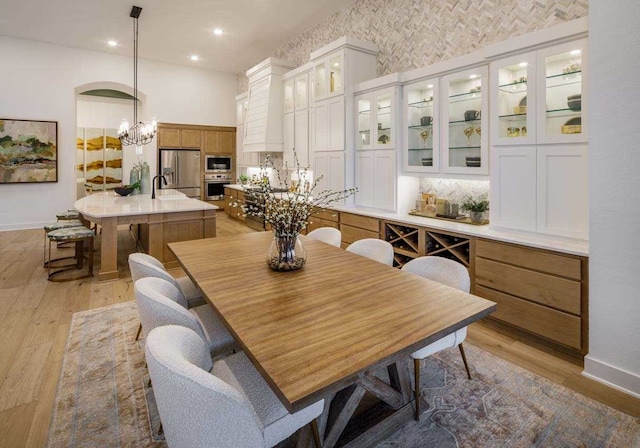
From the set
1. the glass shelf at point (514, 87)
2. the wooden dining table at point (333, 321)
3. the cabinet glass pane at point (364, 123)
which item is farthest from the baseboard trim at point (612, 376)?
the cabinet glass pane at point (364, 123)

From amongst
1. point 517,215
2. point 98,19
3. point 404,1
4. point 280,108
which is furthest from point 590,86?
point 98,19

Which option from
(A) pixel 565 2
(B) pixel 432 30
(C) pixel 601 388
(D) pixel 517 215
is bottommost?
(C) pixel 601 388

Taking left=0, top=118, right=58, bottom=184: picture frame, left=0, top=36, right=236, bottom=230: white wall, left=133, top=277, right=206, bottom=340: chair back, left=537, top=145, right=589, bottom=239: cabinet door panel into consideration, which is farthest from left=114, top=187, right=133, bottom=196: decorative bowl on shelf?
left=537, top=145, right=589, bottom=239: cabinet door panel

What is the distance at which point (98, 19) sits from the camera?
5.81m

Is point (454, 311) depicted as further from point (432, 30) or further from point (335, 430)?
point (432, 30)

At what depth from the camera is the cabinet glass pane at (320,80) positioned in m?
5.17

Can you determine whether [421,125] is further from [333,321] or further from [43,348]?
[43,348]

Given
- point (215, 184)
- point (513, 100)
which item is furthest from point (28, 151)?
point (513, 100)

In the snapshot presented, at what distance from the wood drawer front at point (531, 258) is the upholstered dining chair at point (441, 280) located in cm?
81

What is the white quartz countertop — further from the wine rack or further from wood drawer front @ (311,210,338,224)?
the wine rack

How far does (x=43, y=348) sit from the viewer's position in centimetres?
267

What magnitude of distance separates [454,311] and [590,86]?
5.90 feet

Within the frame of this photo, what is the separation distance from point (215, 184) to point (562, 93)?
7850mm

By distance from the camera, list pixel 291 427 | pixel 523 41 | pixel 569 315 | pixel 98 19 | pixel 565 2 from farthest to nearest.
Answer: pixel 98 19, pixel 565 2, pixel 523 41, pixel 569 315, pixel 291 427
